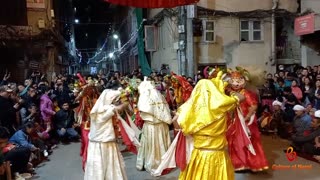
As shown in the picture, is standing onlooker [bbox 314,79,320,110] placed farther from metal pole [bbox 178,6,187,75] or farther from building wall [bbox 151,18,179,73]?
building wall [bbox 151,18,179,73]

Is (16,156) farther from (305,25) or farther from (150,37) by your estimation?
(150,37)

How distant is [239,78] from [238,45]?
434 inches

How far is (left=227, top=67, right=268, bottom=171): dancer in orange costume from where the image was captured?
5.78 meters

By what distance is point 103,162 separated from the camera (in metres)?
5.05

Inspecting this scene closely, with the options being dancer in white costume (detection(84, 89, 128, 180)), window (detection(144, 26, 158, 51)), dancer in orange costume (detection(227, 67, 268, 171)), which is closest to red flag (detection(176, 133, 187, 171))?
dancer in white costume (detection(84, 89, 128, 180))

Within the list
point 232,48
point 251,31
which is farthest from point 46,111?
point 251,31

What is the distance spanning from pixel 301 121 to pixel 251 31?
896 centimetres

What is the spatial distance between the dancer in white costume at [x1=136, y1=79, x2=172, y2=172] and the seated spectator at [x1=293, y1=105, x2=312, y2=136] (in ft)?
11.0

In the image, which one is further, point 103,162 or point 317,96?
point 317,96

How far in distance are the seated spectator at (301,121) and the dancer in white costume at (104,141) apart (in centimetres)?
479

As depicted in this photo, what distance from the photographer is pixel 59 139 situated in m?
10.2

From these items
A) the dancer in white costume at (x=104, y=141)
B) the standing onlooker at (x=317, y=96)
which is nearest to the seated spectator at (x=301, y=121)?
the standing onlooker at (x=317, y=96)

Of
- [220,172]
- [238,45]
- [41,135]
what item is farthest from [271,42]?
[220,172]

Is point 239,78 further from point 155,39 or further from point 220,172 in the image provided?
point 155,39
